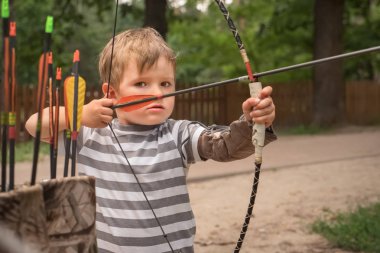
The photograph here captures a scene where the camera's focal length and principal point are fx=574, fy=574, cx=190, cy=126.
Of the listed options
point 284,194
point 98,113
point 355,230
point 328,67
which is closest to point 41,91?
point 98,113

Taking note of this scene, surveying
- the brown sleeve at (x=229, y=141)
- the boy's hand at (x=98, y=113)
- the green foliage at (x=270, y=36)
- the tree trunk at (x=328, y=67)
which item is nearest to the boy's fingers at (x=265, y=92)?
the brown sleeve at (x=229, y=141)

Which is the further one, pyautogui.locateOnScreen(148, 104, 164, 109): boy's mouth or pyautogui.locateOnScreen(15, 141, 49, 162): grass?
pyautogui.locateOnScreen(15, 141, 49, 162): grass

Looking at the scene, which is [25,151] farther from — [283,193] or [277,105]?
[277,105]

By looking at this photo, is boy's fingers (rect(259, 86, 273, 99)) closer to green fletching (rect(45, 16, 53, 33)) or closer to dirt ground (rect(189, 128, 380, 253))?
green fletching (rect(45, 16, 53, 33))

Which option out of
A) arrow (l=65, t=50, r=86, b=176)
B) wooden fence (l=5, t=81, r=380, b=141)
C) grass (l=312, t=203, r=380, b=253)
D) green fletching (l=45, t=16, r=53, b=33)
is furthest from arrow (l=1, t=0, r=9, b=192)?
wooden fence (l=5, t=81, r=380, b=141)

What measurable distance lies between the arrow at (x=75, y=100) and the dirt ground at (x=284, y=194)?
2738 millimetres

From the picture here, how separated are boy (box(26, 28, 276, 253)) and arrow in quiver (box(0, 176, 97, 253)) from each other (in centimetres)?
72

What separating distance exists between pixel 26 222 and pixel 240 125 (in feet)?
2.93

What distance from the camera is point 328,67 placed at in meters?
13.1

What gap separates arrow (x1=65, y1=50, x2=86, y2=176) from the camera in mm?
1498

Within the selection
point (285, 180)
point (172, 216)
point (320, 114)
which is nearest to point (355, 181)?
point (285, 180)

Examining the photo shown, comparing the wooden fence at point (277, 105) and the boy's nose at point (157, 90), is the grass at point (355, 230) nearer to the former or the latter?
the boy's nose at point (157, 90)

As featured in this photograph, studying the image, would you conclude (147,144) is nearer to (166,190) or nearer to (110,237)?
(166,190)

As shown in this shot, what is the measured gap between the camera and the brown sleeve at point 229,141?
5.94 feet
